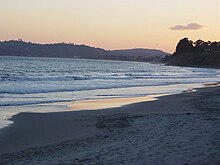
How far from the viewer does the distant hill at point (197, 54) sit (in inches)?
5655

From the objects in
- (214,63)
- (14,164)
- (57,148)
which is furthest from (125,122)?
(214,63)

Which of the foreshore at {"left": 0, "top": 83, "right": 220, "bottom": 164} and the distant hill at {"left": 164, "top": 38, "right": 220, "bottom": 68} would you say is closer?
the foreshore at {"left": 0, "top": 83, "right": 220, "bottom": 164}

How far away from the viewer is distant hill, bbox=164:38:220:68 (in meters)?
144

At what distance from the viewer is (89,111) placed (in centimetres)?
1766

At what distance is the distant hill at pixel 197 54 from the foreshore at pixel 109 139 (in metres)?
124

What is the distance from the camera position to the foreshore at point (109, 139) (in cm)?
822

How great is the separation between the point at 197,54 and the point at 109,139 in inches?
6176

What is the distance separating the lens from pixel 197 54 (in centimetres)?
16225

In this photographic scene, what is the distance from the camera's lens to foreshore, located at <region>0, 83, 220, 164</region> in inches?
324

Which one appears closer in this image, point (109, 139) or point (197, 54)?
point (109, 139)

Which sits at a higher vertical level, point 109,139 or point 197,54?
point 197,54

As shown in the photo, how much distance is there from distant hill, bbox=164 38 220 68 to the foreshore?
124 m

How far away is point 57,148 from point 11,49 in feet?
647

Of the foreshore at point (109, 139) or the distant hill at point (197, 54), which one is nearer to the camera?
the foreshore at point (109, 139)
